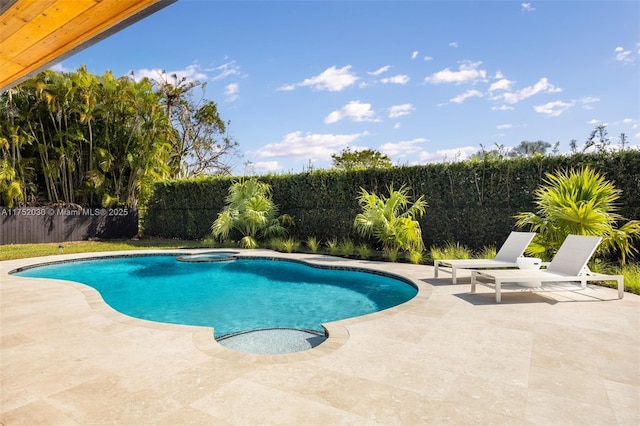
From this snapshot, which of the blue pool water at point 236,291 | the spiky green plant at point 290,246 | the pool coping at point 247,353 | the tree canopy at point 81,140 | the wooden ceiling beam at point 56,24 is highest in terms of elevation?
the tree canopy at point 81,140

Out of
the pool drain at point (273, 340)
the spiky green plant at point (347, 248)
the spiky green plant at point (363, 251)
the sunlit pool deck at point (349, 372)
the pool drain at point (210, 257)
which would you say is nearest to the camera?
the sunlit pool deck at point (349, 372)

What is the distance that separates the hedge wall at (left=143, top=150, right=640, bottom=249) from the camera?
347 inches

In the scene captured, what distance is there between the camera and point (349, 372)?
10.5 ft

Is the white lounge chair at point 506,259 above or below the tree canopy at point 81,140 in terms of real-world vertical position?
below

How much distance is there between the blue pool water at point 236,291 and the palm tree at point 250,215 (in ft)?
7.99

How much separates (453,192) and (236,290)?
6810mm

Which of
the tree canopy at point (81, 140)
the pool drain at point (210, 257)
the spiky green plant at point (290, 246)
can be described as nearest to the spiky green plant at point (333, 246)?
the spiky green plant at point (290, 246)

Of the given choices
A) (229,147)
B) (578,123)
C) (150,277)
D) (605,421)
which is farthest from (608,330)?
(229,147)

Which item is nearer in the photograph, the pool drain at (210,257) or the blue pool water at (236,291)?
the blue pool water at (236,291)

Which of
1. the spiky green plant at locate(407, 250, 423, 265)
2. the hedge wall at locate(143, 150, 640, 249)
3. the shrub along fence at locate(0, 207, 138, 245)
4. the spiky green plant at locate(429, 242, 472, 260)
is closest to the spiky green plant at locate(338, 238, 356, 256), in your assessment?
the hedge wall at locate(143, 150, 640, 249)

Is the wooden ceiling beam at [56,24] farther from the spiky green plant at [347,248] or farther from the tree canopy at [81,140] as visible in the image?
the tree canopy at [81,140]

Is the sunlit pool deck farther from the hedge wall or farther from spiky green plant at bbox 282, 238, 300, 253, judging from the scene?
spiky green plant at bbox 282, 238, 300, 253

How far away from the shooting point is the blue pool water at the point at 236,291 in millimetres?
6027

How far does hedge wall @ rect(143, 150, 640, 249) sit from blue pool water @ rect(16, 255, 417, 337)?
2.92 meters
